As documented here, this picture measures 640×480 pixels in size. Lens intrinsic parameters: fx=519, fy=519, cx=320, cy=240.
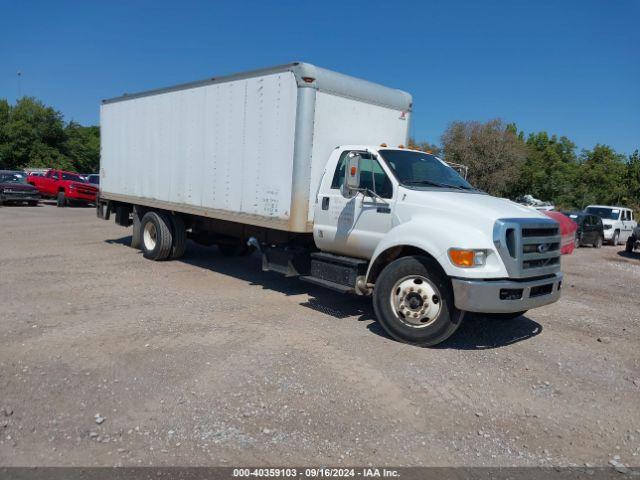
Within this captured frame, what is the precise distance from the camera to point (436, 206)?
5.98 meters

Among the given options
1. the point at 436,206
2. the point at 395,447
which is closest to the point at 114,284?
the point at 436,206

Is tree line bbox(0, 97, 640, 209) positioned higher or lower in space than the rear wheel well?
higher

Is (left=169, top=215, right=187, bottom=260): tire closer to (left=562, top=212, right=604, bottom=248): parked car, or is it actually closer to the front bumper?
the front bumper

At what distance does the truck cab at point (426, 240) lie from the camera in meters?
5.40

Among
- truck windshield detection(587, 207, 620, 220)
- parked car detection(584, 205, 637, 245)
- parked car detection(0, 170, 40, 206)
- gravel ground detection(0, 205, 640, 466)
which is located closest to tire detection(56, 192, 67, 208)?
parked car detection(0, 170, 40, 206)

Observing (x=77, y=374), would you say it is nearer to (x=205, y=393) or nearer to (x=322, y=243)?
(x=205, y=393)

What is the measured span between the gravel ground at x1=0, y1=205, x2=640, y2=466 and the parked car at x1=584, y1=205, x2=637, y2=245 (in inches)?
661

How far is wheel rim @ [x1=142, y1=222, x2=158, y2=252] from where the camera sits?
11.0 m

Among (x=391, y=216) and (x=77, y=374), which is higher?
(x=391, y=216)

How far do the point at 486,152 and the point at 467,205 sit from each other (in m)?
41.1

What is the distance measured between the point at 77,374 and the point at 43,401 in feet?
1.69

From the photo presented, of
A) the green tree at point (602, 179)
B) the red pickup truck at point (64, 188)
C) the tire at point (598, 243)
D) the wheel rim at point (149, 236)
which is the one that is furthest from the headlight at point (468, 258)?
A: the green tree at point (602, 179)

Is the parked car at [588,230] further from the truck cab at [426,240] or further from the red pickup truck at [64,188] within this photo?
the red pickup truck at [64,188]

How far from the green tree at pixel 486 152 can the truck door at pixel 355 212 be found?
3865 cm
